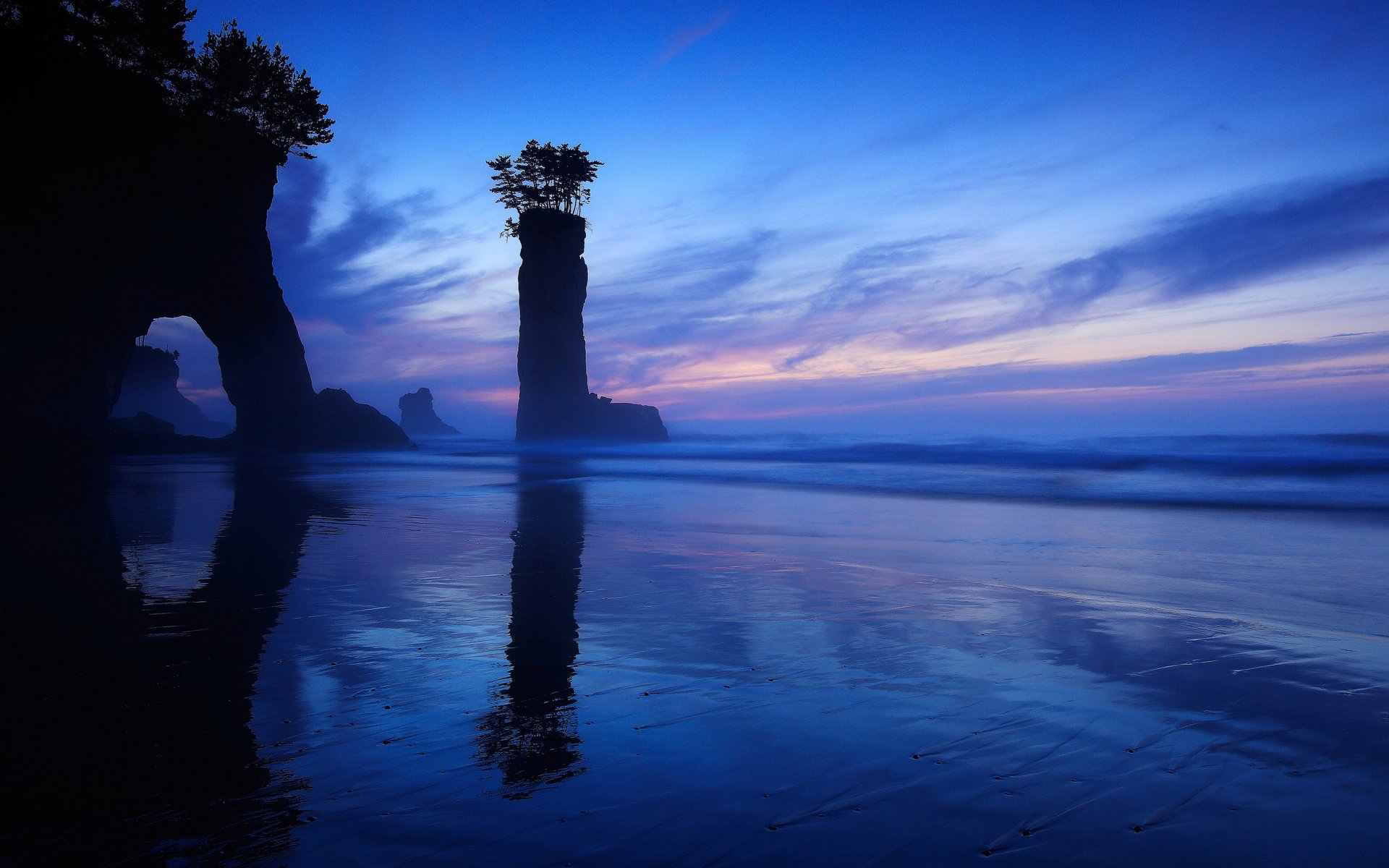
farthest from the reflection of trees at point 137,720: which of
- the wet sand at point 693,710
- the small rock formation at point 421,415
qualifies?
the small rock formation at point 421,415

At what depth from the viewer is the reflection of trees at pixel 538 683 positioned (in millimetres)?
2559

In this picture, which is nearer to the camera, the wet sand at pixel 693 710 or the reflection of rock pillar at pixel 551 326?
the wet sand at pixel 693 710

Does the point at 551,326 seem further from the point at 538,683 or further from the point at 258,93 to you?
the point at 538,683

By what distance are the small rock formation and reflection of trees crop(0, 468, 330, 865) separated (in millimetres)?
125539

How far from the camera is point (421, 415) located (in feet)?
407

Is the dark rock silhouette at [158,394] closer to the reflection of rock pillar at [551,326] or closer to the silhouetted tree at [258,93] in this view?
the reflection of rock pillar at [551,326]

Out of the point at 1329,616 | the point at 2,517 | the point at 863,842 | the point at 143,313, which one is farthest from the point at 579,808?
the point at 143,313

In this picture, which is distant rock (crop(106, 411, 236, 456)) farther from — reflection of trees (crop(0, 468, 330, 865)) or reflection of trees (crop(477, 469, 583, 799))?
reflection of trees (crop(477, 469, 583, 799))

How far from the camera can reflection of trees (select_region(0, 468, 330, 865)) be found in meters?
2.06

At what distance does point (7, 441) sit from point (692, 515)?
23135 millimetres

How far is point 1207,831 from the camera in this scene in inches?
85.7

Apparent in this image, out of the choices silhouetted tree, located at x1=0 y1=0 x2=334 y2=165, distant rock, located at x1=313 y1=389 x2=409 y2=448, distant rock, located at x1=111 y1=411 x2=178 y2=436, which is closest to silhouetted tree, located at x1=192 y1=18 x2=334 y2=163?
silhouetted tree, located at x1=0 y1=0 x2=334 y2=165

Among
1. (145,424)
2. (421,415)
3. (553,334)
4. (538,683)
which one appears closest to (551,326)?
(553,334)

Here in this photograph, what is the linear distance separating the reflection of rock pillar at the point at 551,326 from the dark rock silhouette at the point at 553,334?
0.06 meters
